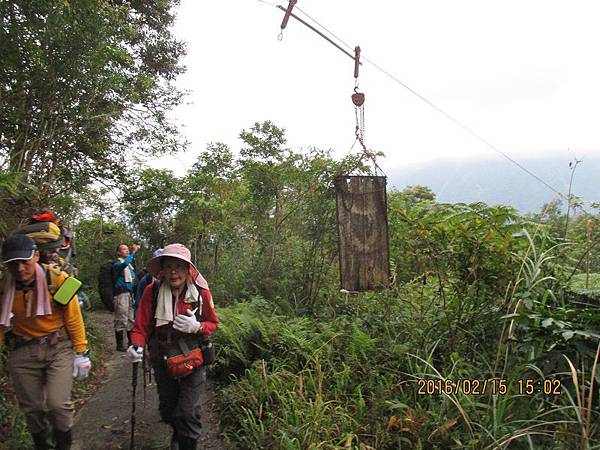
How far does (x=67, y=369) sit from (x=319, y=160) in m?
5.24

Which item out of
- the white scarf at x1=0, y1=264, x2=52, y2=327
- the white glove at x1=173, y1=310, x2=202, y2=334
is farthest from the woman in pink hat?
the white scarf at x1=0, y1=264, x2=52, y2=327

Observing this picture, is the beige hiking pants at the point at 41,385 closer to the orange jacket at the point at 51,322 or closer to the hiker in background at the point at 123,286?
the orange jacket at the point at 51,322

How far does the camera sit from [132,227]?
12.4 metres

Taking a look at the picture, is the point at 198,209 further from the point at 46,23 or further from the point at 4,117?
the point at 46,23

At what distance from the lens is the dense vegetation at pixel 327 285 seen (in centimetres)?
295

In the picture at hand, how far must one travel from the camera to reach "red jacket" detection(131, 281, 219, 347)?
3135 mm

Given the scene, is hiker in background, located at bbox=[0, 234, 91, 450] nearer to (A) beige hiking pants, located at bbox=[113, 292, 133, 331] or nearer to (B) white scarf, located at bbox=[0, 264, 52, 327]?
(B) white scarf, located at bbox=[0, 264, 52, 327]

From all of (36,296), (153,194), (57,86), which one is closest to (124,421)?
(36,296)

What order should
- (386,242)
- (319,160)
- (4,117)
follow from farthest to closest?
(319,160), (4,117), (386,242)

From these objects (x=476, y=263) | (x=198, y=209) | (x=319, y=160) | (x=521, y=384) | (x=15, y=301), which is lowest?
(x=521, y=384)

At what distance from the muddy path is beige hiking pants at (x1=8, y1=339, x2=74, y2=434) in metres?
1.07

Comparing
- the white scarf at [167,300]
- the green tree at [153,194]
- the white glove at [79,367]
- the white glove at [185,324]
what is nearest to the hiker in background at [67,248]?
the white glove at [79,367]

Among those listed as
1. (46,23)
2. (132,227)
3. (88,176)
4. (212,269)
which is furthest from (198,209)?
(46,23)
